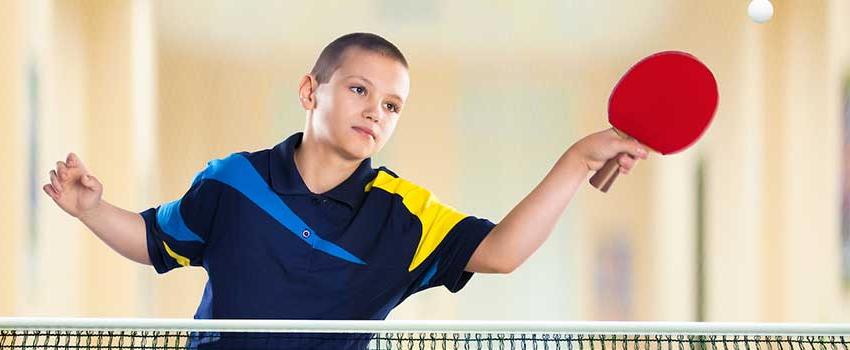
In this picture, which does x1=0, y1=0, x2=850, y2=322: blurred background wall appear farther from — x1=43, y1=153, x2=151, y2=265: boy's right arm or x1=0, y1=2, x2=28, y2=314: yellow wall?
x1=43, y1=153, x2=151, y2=265: boy's right arm

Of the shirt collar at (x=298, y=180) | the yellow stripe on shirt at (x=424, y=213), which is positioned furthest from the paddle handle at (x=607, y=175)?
the shirt collar at (x=298, y=180)

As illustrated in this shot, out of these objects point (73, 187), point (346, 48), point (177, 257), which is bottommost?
point (177, 257)

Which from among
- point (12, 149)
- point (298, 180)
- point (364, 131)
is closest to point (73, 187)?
point (298, 180)

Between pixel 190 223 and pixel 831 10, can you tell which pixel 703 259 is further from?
pixel 190 223

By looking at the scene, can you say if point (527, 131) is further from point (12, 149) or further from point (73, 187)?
point (73, 187)

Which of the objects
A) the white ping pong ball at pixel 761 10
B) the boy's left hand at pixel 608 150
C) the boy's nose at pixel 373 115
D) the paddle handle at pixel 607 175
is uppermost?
the white ping pong ball at pixel 761 10

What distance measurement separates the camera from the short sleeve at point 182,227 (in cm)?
187

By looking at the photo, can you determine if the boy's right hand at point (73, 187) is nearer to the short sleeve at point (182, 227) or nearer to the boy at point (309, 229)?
the boy at point (309, 229)

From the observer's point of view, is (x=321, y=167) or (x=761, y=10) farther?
(x=761, y=10)

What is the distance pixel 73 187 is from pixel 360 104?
1.51ft

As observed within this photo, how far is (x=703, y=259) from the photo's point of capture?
4996 millimetres

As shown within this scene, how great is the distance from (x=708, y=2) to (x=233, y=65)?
72.9 inches

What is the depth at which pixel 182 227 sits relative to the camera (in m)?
1.87

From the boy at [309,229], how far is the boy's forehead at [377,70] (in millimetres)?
16
